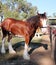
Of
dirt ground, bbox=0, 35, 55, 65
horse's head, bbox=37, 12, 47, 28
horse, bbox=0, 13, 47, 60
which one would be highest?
horse's head, bbox=37, 12, 47, 28

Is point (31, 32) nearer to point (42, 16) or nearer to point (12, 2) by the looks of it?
point (42, 16)

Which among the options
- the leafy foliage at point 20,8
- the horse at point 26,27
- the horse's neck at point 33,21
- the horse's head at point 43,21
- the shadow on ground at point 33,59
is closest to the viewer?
the shadow on ground at point 33,59

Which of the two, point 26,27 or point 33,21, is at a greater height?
point 33,21

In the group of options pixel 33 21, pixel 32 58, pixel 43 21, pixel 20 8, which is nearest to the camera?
pixel 43 21

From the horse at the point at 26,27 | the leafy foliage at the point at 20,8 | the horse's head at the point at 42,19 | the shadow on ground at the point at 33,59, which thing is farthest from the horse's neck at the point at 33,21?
the leafy foliage at the point at 20,8

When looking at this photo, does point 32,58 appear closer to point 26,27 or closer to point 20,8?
point 26,27

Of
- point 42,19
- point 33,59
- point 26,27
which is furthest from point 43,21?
point 33,59

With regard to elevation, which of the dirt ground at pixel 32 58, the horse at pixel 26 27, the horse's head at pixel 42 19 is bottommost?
the dirt ground at pixel 32 58

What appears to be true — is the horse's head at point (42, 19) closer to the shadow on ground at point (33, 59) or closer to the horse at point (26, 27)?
the horse at point (26, 27)

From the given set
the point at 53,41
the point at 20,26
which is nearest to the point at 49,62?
the point at 53,41

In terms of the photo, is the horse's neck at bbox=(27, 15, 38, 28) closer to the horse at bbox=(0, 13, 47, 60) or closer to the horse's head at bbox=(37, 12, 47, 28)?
the horse at bbox=(0, 13, 47, 60)

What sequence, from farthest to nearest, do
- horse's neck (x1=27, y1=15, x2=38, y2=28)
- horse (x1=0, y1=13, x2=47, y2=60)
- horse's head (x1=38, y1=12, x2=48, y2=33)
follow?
horse's neck (x1=27, y1=15, x2=38, y2=28), horse (x1=0, y1=13, x2=47, y2=60), horse's head (x1=38, y1=12, x2=48, y2=33)

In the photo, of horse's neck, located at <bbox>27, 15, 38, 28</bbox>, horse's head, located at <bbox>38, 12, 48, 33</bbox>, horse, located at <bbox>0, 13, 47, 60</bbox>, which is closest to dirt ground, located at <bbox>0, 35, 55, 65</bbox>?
horse, located at <bbox>0, 13, 47, 60</bbox>

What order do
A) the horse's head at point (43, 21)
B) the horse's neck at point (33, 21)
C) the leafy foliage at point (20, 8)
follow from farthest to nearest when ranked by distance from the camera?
the leafy foliage at point (20, 8)
the horse's neck at point (33, 21)
the horse's head at point (43, 21)
